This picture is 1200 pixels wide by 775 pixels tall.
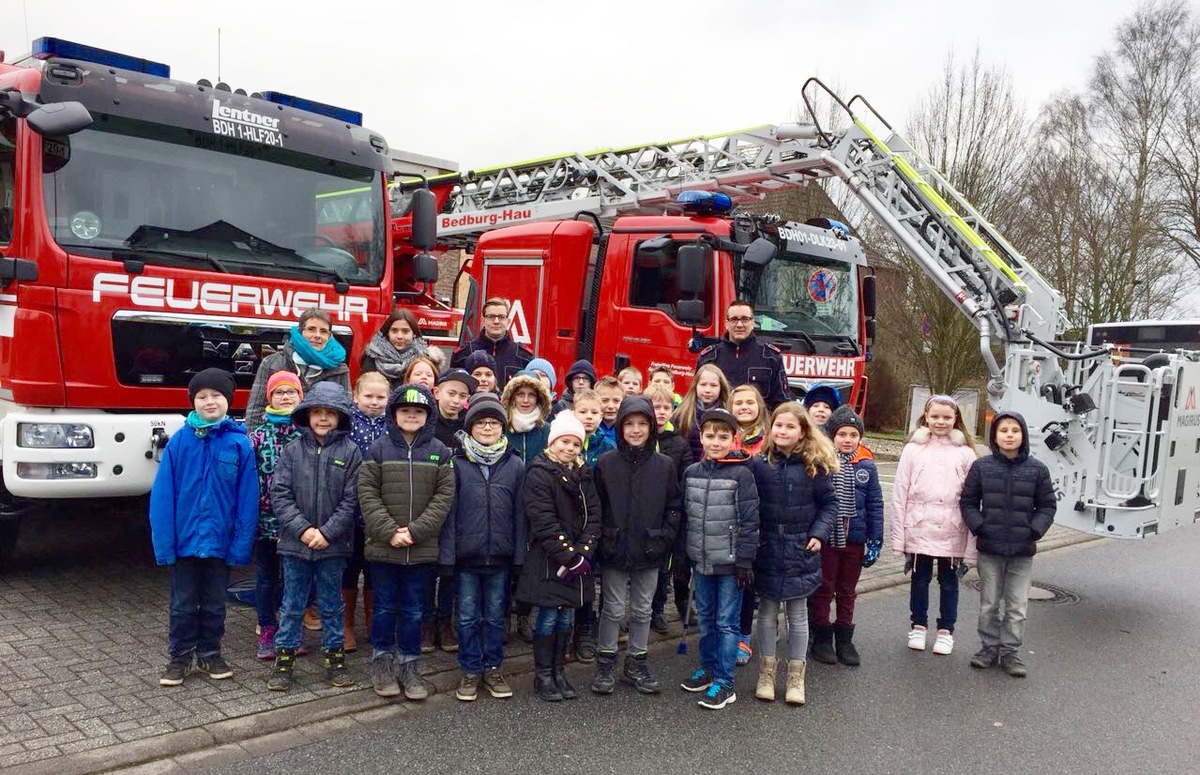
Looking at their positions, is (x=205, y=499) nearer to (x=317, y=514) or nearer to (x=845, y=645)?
(x=317, y=514)

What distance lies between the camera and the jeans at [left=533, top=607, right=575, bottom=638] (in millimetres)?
4730

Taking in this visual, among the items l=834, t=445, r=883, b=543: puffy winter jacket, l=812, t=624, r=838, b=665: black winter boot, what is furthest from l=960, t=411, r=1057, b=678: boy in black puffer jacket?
l=812, t=624, r=838, b=665: black winter boot

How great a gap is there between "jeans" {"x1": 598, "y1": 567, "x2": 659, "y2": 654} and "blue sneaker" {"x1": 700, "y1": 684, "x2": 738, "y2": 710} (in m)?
0.42

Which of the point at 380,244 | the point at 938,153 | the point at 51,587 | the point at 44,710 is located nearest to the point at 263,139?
the point at 380,244

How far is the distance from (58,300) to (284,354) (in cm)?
126

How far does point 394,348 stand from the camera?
603 cm

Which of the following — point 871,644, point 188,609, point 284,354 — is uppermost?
point 284,354

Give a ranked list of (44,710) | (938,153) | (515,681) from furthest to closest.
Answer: (938,153) → (515,681) → (44,710)

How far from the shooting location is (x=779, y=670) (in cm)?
532

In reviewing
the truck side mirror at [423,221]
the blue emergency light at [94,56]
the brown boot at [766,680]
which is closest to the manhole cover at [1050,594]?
the brown boot at [766,680]

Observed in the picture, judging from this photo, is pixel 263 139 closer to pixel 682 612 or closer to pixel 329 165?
pixel 329 165

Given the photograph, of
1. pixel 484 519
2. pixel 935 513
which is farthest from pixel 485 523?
pixel 935 513

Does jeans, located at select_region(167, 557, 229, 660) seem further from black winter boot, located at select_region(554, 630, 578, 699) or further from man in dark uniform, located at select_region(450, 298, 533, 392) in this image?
man in dark uniform, located at select_region(450, 298, 533, 392)

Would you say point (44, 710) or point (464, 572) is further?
point (464, 572)
